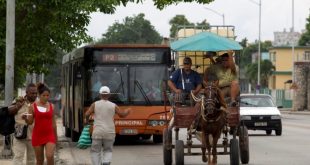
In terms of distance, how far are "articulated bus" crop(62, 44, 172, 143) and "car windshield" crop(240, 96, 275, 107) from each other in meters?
7.64

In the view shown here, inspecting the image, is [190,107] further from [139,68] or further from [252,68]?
[252,68]

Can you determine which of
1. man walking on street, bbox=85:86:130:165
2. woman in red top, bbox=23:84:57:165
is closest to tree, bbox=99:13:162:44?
man walking on street, bbox=85:86:130:165

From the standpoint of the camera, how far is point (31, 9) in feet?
80.3

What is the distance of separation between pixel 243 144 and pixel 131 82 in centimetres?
789

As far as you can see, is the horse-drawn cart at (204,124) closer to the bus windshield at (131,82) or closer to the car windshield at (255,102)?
the bus windshield at (131,82)

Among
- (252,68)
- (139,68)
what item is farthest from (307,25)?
(139,68)

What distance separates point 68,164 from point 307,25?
280 ft

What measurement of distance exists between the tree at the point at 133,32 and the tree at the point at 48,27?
3701 inches

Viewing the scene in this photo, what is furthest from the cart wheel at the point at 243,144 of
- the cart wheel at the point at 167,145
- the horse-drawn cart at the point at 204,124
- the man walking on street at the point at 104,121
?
the man walking on street at the point at 104,121

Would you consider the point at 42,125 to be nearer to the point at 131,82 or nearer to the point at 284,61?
the point at 131,82

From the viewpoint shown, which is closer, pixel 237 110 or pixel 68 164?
pixel 237 110

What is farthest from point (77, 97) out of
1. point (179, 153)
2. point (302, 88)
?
point (302, 88)

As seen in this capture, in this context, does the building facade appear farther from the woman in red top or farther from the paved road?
the woman in red top

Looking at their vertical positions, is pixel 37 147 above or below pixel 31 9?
below
